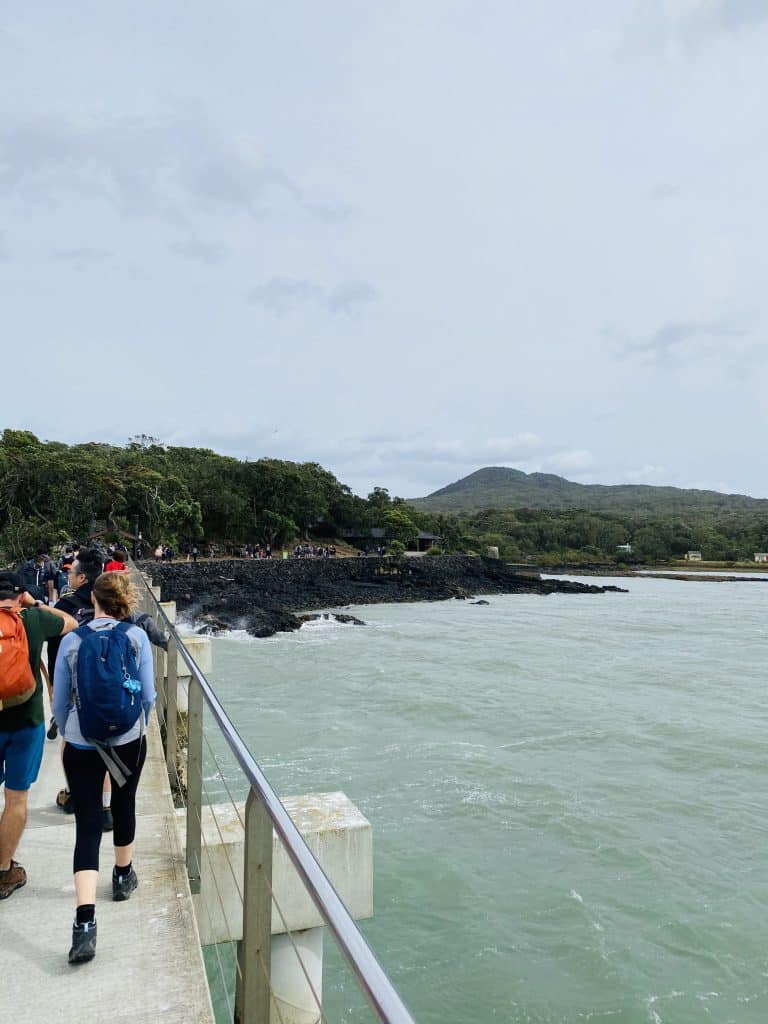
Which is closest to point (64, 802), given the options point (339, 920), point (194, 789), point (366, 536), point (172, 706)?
point (172, 706)

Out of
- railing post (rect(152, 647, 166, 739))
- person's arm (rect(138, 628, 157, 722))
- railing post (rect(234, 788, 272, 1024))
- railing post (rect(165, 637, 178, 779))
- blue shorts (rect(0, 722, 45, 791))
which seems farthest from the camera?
railing post (rect(152, 647, 166, 739))

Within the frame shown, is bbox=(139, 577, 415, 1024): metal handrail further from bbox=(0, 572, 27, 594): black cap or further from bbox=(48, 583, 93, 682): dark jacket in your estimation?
bbox=(48, 583, 93, 682): dark jacket

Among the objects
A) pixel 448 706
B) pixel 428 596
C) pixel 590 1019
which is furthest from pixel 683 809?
pixel 428 596

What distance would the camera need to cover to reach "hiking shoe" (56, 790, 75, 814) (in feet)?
12.7

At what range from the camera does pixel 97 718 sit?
2.58 m

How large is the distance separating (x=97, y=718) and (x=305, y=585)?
39481mm

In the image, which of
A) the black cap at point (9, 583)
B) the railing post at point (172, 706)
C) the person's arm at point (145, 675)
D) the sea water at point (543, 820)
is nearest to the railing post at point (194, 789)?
the person's arm at point (145, 675)

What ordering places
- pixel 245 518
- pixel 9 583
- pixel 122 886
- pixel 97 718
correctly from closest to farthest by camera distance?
1. pixel 97 718
2. pixel 122 886
3. pixel 9 583
4. pixel 245 518

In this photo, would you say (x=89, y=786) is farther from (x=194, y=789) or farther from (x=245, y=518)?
(x=245, y=518)

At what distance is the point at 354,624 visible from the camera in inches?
1137

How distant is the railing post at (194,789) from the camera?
2.98m

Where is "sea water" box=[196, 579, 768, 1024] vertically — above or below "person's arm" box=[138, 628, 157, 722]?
below

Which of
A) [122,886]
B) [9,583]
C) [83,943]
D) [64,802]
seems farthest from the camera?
[64,802]

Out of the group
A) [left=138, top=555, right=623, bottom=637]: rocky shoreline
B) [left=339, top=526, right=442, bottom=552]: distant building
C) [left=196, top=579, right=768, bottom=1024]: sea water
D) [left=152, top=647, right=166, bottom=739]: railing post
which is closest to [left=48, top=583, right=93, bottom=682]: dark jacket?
[left=152, top=647, right=166, bottom=739]: railing post
